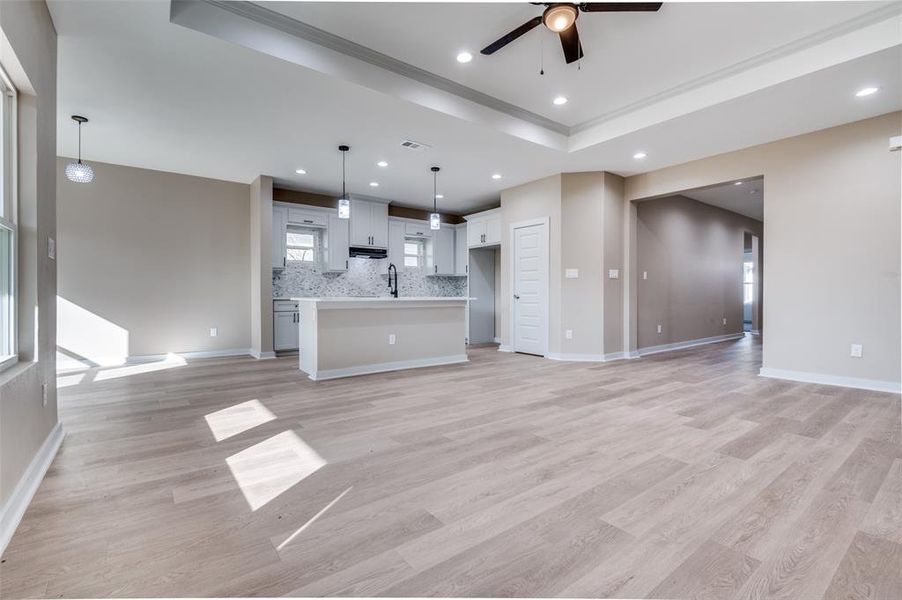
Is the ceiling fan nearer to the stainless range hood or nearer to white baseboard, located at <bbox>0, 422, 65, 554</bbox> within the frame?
white baseboard, located at <bbox>0, 422, 65, 554</bbox>

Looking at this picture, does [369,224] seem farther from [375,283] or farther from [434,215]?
[434,215]

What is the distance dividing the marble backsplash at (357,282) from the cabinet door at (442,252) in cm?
23

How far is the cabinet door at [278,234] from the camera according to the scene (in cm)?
647

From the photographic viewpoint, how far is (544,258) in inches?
238

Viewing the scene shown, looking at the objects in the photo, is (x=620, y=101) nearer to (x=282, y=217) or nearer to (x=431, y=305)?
(x=431, y=305)

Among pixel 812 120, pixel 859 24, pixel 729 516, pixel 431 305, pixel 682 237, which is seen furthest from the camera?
pixel 682 237

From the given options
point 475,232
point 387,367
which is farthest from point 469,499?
point 475,232

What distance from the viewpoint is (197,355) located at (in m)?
5.97

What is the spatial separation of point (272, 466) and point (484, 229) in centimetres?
597

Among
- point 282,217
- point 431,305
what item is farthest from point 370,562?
point 282,217

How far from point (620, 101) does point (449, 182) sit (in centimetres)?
279

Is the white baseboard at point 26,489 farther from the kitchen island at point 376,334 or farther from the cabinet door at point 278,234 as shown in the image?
the cabinet door at point 278,234

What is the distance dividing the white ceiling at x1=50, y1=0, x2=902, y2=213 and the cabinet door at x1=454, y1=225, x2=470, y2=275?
2685 mm

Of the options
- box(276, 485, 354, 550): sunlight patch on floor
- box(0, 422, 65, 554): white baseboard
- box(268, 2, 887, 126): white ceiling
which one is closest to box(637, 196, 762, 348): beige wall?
box(268, 2, 887, 126): white ceiling
